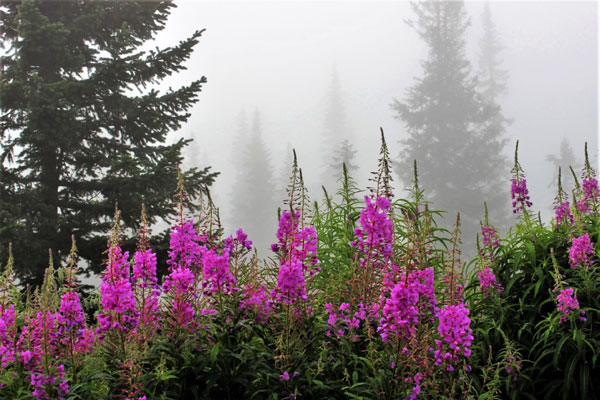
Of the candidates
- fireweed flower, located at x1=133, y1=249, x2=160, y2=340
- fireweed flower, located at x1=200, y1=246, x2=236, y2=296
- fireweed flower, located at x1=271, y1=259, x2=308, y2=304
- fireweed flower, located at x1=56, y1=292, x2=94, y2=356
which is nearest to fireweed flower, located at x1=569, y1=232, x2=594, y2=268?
fireweed flower, located at x1=271, y1=259, x2=308, y2=304

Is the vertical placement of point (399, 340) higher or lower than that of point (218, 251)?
lower

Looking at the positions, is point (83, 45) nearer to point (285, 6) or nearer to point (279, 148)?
point (279, 148)

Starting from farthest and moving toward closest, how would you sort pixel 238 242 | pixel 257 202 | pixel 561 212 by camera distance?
1. pixel 257 202
2. pixel 561 212
3. pixel 238 242

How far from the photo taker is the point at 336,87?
58.4m

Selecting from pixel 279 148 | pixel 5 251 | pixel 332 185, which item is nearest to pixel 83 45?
pixel 5 251

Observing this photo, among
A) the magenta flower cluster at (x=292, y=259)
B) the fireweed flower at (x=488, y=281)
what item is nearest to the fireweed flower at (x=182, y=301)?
the magenta flower cluster at (x=292, y=259)

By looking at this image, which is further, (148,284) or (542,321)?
(542,321)

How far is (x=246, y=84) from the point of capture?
131 meters

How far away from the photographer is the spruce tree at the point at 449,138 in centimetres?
2870

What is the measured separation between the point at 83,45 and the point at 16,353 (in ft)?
33.0

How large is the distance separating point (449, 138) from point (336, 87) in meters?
30.1

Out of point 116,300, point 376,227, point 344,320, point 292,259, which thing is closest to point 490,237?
point 376,227

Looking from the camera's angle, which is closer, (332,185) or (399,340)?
(399,340)

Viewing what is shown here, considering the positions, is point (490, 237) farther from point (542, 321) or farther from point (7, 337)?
point (7, 337)
